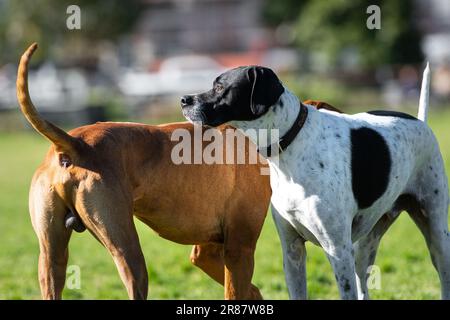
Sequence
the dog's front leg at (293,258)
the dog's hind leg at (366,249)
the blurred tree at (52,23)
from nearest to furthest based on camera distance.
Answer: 1. the dog's front leg at (293,258)
2. the dog's hind leg at (366,249)
3. the blurred tree at (52,23)

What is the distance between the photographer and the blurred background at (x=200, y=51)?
35.2 metres

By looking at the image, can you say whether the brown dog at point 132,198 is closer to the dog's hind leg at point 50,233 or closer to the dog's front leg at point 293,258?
the dog's hind leg at point 50,233

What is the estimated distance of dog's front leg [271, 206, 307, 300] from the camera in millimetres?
5762

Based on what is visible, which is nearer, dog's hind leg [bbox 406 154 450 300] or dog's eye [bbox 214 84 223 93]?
dog's eye [bbox 214 84 223 93]

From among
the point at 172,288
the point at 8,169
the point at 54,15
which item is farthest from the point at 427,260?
the point at 54,15

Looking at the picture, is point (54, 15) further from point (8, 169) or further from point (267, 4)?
point (8, 169)

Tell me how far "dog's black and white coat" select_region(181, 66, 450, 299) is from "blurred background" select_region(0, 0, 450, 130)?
19482 millimetres

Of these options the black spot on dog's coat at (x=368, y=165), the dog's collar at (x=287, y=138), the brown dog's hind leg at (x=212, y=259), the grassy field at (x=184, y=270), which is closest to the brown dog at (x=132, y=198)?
the brown dog's hind leg at (x=212, y=259)

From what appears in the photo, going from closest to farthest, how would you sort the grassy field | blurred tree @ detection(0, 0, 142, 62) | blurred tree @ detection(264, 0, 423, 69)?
the grassy field → blurred tree @ detection(264, 0, 423, 69) → blurred tree @ detection(0, 0, 142, 62)

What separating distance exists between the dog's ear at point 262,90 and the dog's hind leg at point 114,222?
2.99ft

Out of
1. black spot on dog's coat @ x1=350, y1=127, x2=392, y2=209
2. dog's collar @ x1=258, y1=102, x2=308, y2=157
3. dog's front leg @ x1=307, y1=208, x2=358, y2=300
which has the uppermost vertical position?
dog's collar @ x1=258, y1=102, x2=308, y2=157

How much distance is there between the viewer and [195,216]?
19.1 ft

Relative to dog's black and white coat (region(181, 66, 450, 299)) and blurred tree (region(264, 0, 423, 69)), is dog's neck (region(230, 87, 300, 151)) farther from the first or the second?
blurred tree (region(264, 0, 423, 69))

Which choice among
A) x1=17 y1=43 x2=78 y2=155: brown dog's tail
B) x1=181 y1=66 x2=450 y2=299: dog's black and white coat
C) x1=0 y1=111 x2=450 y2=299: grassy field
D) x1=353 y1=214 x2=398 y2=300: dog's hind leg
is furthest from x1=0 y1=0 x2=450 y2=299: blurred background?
x1=17 y1=43 x2=78 y2=155: brown dog's tail
